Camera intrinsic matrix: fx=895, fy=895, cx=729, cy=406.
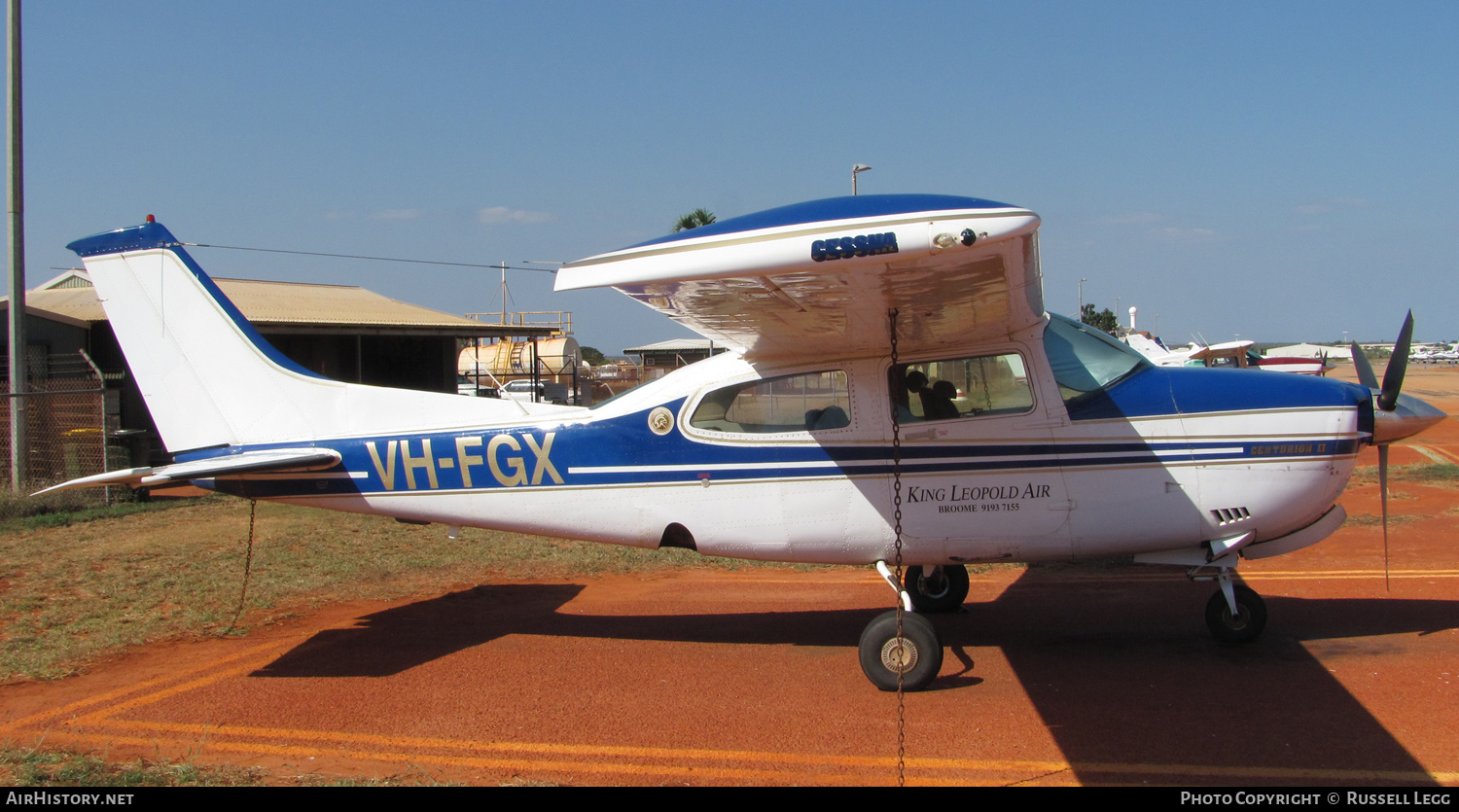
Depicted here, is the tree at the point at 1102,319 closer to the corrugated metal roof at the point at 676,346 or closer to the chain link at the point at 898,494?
the corrugated metal roof at the point at 676,346

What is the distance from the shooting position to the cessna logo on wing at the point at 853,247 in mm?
3727

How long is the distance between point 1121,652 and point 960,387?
2140 mm

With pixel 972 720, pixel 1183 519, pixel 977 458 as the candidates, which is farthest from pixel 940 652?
pixel 1183 519

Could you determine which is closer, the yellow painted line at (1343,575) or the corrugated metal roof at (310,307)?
the yellow painted line at (1343,575)

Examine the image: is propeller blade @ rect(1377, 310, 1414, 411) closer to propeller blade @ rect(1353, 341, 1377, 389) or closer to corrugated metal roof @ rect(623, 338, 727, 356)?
propeller blade @ rect(1353, 341, 1377, 389)

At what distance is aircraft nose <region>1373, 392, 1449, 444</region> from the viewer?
5.69 metres

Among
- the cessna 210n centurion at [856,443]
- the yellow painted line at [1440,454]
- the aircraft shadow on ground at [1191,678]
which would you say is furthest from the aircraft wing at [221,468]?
the yellow painted line at [1440,454]

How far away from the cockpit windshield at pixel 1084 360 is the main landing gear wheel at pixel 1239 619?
1706mm

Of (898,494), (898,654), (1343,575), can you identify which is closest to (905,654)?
(898,654)

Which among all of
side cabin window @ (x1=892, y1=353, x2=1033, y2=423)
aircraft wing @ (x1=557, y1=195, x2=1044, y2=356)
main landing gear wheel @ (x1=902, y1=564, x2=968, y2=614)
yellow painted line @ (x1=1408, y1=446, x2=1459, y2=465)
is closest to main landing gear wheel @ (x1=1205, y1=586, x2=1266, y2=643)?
main landing gear wheel @ (x1=902, y1=564, x2=968, y2=614)

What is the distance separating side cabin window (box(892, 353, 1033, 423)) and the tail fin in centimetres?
258

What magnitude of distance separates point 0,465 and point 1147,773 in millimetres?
15985

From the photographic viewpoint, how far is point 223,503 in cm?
1306

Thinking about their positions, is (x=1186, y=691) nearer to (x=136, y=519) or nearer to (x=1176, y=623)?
(x=1176, y=623)
